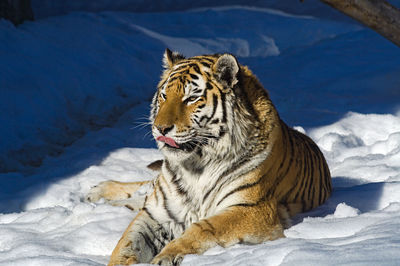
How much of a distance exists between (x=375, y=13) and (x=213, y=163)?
9.81ft

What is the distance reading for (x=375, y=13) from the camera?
513cm

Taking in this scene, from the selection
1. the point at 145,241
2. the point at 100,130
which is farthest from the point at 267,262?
the point at 100,130

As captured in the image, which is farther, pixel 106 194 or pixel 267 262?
pixel 106 194

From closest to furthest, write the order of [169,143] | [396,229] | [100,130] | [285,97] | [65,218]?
[396,229] → [169,143] → [65,218] → [100,130] → [285,97]

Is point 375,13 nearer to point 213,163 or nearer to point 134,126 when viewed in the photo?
point 134,126

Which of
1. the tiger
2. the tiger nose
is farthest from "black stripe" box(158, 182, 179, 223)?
the tiger nose

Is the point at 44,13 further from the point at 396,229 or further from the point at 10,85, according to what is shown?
the point at 396,229

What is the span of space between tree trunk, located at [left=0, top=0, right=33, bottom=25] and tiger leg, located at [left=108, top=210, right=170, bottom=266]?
495 cm

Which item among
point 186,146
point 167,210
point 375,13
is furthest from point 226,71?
point 375,13

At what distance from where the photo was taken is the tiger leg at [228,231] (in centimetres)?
239

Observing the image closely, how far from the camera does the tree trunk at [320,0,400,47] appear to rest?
16.7ft

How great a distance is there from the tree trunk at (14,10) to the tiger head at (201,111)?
16.1 feet

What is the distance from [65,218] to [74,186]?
0.79m

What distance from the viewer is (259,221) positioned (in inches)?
104
